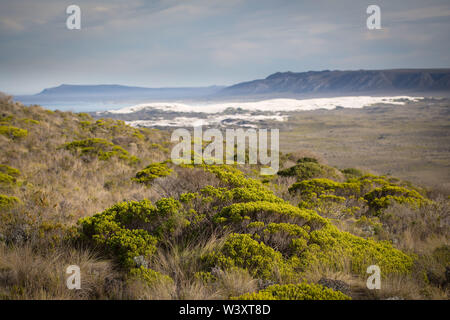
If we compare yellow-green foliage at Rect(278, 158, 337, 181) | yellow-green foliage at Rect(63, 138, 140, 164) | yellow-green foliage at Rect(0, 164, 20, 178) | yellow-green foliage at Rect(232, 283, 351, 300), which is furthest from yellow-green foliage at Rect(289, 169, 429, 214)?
yellow-green foliage at Rect(0, 164, 20, 178)

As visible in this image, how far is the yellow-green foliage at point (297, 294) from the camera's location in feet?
9.28

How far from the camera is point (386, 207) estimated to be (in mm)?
7000

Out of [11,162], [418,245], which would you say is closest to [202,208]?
[418,245]

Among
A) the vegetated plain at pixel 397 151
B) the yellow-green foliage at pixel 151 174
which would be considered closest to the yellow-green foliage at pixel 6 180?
the yellow-green foliage at pixel 151 174

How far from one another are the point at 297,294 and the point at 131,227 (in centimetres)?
265

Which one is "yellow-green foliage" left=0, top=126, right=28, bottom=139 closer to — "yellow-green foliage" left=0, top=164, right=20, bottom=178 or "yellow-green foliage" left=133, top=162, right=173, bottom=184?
"yellow-green foliage" left=0, top=164, right=20, bottom=178

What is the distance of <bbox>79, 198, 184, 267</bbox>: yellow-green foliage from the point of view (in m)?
3.75

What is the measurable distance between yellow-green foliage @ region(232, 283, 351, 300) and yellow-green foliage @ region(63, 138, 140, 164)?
30.3ft

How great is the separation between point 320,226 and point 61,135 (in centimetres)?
1297

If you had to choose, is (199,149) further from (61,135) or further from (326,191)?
(326,191)

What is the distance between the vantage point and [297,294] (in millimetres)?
2904

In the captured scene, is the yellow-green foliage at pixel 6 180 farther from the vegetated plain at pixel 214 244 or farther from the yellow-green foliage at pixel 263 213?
the yellow-green foliage at pixel 263 213

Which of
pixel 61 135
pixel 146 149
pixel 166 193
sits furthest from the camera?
pixel 146 149

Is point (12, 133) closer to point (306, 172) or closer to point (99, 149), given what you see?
point (99, 149)
